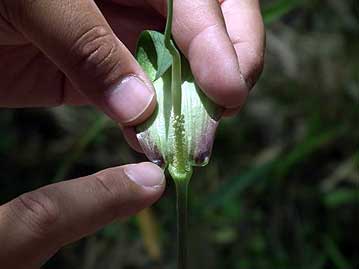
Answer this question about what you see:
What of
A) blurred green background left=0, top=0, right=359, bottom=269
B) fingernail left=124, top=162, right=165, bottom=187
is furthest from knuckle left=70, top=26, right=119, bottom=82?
blurred green background left=0, top=0, right=359, bottom=269

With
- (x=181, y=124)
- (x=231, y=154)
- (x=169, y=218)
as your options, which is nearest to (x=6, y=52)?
(x=181, y=124)

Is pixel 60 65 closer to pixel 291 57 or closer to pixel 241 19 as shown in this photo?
pixel 241 19

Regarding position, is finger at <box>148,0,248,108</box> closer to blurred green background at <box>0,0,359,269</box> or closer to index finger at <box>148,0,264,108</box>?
index finger at <box>148,0,264,108</box>

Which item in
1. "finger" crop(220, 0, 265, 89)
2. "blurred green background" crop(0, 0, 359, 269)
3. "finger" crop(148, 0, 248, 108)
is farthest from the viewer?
"blurred green background" crop(0, 0, 359, 269)

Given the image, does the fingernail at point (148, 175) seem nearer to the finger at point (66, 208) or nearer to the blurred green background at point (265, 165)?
the finger at point (66, 208)

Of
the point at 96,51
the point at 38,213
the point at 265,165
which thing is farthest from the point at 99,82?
the point at 265,165

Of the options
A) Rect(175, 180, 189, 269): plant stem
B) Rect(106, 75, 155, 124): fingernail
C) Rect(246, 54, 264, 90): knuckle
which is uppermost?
Rect(106, 75, 155, 124): fingernail
